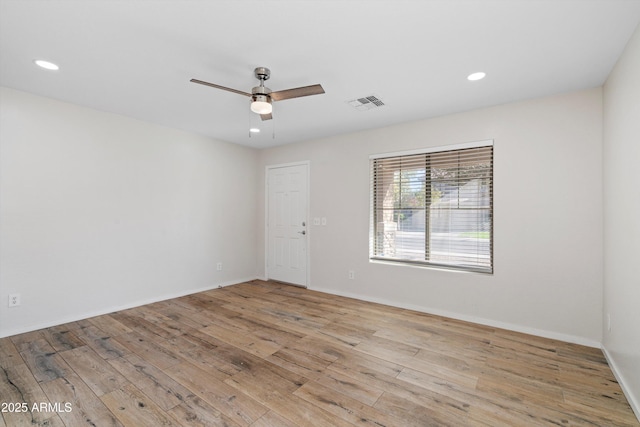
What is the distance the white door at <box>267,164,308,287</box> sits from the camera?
193 inches

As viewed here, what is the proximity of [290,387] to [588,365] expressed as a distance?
2485mm

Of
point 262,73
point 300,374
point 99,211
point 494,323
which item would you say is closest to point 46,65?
point 99,211

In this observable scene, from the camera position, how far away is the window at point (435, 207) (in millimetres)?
3348

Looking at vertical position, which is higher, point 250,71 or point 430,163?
point 250,71

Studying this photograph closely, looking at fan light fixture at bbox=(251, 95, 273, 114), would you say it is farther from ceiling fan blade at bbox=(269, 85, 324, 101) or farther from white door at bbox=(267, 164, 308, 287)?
white door at bbox=(267, 164, 308, 287)

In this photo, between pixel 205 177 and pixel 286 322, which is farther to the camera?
pixel 205 177

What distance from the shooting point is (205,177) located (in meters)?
4.62

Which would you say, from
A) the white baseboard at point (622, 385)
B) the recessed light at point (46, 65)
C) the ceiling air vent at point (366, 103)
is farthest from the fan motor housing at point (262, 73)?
the white baseboard at point (622, 385)

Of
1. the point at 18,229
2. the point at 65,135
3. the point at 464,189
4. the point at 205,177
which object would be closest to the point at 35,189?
the point at 18,229

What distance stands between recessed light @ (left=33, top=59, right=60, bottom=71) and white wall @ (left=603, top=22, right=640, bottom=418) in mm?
4394

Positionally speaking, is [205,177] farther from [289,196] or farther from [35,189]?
[35,189]

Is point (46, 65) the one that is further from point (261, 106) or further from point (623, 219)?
point (623, 219)

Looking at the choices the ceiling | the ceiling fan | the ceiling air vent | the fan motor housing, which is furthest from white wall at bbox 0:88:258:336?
the ceiling air vent

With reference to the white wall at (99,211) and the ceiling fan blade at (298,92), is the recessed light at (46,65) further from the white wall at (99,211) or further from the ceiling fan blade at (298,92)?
the ceiling fan blade at (298,92)
